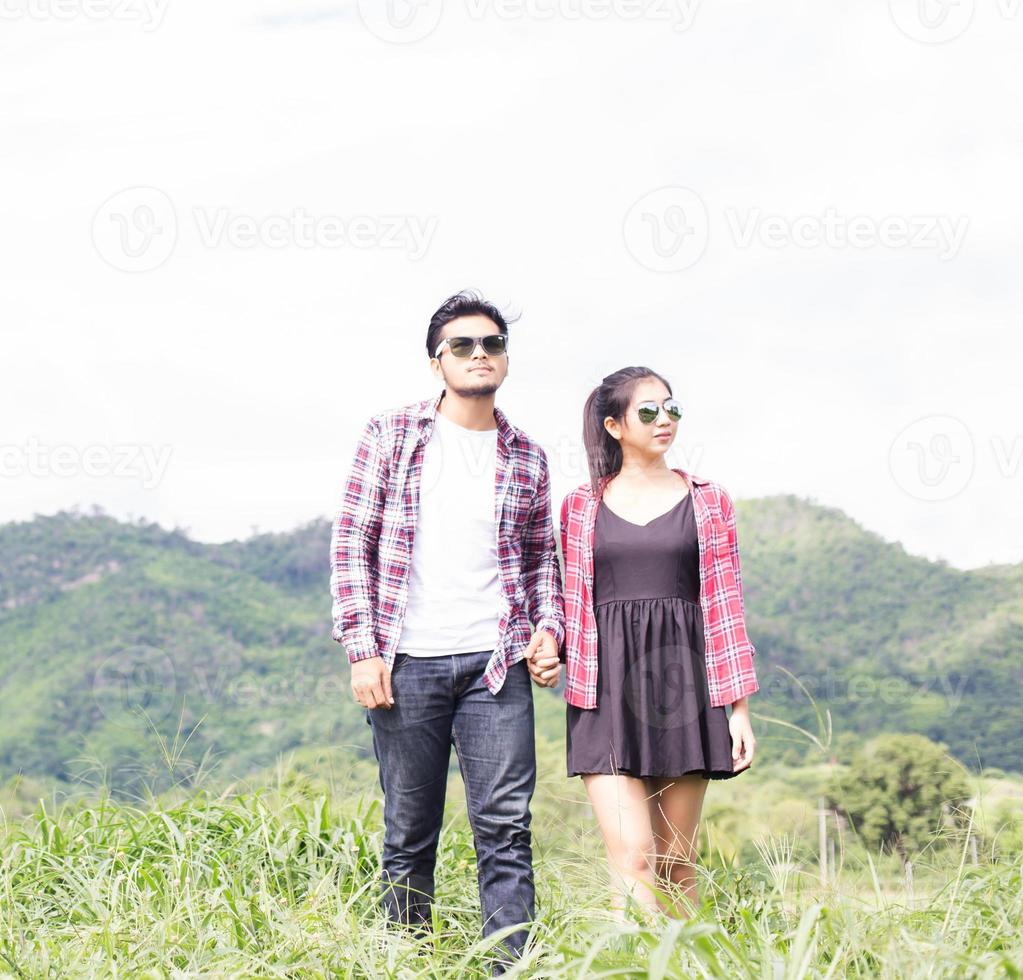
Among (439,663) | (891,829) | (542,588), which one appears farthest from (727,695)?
(891,829)

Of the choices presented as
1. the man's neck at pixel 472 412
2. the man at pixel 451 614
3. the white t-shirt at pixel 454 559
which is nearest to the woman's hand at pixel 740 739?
the man at pixel 451 614

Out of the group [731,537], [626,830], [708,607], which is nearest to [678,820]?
[626,830]

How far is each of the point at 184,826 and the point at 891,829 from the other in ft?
19.5

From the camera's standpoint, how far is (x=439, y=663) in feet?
10.8

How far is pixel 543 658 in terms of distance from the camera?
332 centimetres

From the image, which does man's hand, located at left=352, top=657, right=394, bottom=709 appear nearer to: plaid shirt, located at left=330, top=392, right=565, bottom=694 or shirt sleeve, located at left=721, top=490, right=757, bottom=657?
plaid shirt, located at left=330, top=392, right=565, bottom=694

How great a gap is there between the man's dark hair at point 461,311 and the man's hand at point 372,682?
0.93 metres

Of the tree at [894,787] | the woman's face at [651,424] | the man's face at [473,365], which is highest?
the man's face at [473,365]

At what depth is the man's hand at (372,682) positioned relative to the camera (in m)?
3.27

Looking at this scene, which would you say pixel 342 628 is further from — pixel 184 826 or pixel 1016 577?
pixel 1016 577

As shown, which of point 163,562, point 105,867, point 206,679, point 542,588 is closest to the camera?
point 542,588

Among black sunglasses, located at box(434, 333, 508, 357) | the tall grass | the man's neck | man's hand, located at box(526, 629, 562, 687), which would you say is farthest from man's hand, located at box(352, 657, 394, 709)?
black sunglasses, located at box(434, 333, 508, 357)

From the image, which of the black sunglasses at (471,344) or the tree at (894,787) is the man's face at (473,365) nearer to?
the black sunglasses at (471,344)

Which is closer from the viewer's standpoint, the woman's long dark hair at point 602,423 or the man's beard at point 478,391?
Answer: the man's beard at point 478,391
